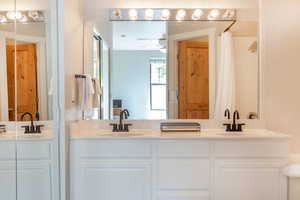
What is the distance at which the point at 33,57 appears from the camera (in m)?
2.26

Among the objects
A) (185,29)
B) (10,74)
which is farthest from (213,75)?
(10,74)

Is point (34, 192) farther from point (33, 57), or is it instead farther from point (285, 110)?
point (285, 110)

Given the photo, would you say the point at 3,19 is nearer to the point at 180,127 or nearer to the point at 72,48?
the point at 72,48

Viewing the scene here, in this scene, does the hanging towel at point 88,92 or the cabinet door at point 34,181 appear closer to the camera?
the cabinet door at point 34,181

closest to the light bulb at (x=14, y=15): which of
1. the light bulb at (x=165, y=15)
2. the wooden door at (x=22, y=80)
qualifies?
the wooden door at (x=22, y=80)

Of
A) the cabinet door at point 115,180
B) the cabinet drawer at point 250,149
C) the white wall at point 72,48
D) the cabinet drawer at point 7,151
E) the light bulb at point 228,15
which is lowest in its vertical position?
the cabinet door at point 115,180

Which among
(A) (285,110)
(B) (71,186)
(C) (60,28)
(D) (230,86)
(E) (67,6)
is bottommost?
(B) (71,186)

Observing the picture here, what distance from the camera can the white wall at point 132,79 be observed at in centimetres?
304

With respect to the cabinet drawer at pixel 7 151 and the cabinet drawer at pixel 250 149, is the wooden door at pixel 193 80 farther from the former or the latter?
the cabinet drawer at pixel 7 151

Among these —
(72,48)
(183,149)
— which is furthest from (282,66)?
(72,48)

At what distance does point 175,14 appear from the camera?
302 centimetres

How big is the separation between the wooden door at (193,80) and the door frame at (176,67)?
4cm

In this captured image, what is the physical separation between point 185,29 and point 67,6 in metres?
1.25

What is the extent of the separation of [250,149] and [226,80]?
2.73ft
